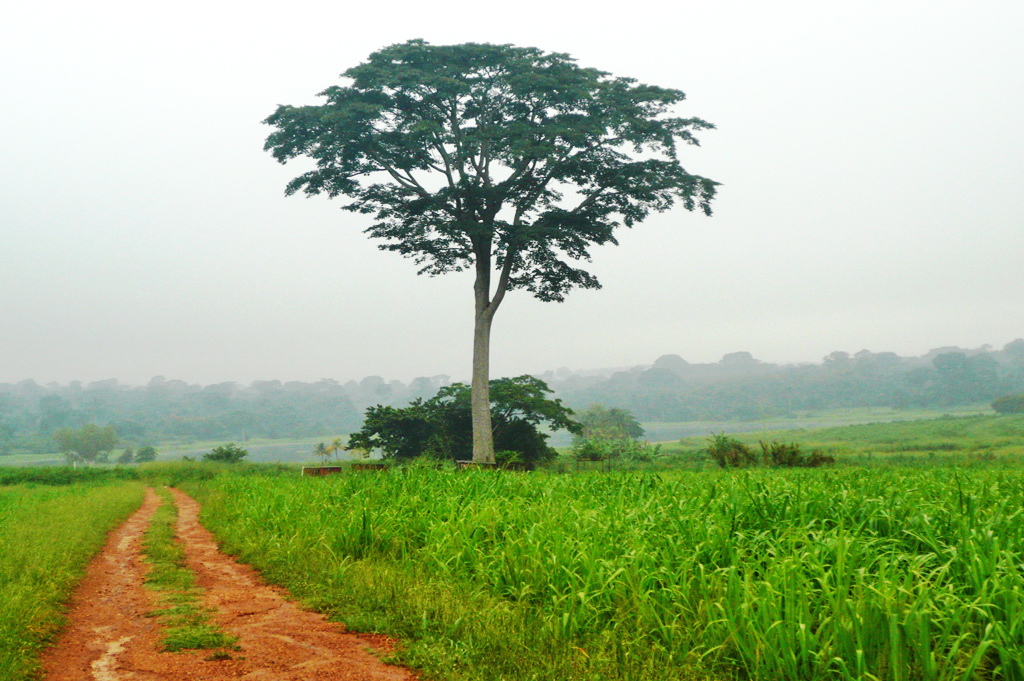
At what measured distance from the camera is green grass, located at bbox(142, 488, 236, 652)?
521cm

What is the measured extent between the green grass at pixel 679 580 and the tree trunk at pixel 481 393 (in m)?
17.1

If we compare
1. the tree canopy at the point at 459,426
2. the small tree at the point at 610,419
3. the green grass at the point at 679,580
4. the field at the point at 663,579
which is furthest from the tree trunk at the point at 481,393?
the small tree at the point at 610,419

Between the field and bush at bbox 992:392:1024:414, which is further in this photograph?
bush at bbox 992:392:1024:414

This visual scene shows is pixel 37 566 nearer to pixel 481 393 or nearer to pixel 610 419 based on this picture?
pixel 481 393

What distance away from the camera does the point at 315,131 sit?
27812mm

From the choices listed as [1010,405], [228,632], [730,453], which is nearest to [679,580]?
[228,632]

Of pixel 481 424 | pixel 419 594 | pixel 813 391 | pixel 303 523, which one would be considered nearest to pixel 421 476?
pixel 303 523

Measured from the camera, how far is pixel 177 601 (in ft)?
21.4

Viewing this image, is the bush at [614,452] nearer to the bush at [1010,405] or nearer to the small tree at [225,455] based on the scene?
the small tree at [225,455]

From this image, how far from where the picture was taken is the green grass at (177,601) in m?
5.21

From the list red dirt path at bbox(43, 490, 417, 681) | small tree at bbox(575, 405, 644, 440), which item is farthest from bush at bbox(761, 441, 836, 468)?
small tree at bbox(575, 405, 644, 440)

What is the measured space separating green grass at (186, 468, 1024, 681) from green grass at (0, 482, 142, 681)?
2098mm

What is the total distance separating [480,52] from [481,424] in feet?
52.6

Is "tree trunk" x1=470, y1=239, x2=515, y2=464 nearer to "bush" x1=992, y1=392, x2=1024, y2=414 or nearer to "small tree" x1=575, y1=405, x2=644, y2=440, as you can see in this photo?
"small tree" x1=575, y1=405, x2=644, y2=440
